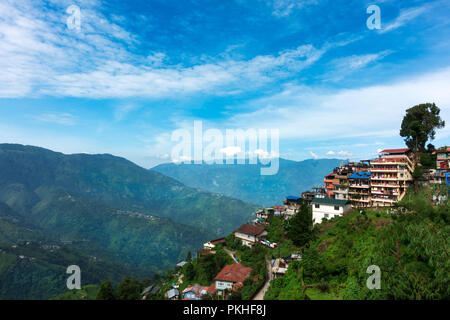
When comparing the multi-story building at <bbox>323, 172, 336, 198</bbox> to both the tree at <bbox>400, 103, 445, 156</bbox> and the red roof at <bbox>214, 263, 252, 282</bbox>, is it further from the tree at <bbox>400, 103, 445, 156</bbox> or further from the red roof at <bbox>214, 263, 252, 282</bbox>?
the red roof at <bbox>214, 263, 252, 282</bbox>

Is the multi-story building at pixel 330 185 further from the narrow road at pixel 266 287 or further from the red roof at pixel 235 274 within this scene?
the red roof at pixel 235 274

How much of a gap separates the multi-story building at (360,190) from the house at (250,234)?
16.3 metres

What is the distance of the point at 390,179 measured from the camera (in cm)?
3447

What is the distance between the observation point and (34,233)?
166250mm

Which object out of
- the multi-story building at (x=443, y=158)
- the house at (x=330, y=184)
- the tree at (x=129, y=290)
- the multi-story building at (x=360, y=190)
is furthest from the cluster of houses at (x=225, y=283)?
the multi-story building at (x=443, y=158)

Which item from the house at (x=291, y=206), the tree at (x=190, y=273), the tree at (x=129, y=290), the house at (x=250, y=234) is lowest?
the tree at (x=129, y=290)

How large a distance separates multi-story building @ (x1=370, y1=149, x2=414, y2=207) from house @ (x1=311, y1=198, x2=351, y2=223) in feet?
14.9

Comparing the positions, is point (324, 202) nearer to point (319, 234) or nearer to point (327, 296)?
point (319, 234)

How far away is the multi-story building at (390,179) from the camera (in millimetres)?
33781

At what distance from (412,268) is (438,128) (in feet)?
96.4

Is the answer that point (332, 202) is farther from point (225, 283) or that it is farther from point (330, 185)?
point (225, 283)

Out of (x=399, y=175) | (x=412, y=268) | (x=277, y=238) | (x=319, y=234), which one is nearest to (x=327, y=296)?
(x=412, y=268)
